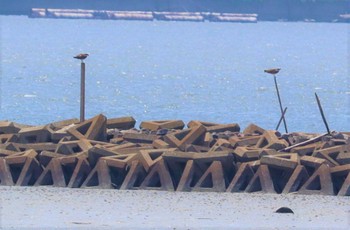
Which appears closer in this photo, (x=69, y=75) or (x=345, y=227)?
(x=345, y=227)

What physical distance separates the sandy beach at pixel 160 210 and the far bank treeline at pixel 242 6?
406 ft

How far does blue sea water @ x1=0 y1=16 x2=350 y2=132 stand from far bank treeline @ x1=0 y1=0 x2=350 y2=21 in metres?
10.7

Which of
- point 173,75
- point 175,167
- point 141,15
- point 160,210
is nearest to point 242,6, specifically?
point 141,15

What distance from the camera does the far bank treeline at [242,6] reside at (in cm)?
14262

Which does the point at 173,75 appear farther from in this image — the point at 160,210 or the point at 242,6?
the point at 242,6

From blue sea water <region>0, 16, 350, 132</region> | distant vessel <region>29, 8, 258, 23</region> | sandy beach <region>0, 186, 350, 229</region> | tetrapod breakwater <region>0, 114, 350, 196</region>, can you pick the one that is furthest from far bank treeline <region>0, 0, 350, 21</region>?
sandy beach <region>0, 186, 350, 229</region>

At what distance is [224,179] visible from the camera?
16.7 m

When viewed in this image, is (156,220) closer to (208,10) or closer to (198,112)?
(198,112)

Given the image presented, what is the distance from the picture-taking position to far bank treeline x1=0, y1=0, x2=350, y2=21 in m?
143

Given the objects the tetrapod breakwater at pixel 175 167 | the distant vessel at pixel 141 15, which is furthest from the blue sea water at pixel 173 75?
the tetrapod breakwater at pixel 175 167

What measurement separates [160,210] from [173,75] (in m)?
48.0

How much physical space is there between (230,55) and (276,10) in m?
61.4

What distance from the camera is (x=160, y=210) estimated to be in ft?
49.0

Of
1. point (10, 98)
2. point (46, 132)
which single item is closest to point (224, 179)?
point (46, 132)
